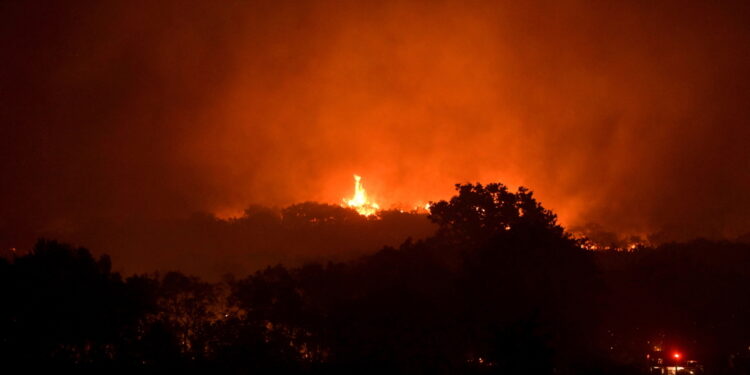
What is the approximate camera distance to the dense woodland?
3123 centimetres

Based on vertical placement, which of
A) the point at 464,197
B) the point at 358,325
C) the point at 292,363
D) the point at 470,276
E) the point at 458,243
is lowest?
the point at 292,363

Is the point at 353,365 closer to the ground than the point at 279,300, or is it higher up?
closer to the ground

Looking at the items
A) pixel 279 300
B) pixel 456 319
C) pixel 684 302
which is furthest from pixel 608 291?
pixel 279 300

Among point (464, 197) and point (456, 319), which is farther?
point (464, 197)

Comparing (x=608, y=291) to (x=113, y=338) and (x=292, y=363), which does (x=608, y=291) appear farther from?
(x=113, y=338)

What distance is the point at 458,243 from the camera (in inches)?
1880

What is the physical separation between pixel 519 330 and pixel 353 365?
11966mm

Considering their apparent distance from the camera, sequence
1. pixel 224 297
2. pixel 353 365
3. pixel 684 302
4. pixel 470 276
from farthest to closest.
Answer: pixel 684 302, pixel 224 297, pixel 470 276, pixel 353 365

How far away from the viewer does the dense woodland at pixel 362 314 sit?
31.2 metres

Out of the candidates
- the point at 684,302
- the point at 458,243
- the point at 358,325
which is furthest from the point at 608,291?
the point at 358,325

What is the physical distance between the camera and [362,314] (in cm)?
3431

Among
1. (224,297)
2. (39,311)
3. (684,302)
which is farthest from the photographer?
(684,302)

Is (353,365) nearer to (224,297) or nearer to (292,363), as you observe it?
(292,363)

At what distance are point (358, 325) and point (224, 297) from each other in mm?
9531
